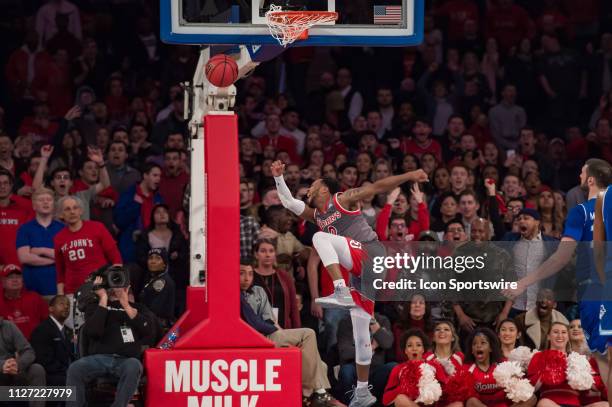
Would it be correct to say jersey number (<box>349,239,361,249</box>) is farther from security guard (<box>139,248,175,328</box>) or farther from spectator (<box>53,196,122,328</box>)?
spectator (<box>53,196,122,328</box>)

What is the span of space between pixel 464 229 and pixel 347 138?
366 cm

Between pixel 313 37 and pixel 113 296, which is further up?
pixel 313 37

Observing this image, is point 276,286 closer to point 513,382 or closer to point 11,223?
point 513,382

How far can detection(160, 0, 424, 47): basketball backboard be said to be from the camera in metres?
12.6

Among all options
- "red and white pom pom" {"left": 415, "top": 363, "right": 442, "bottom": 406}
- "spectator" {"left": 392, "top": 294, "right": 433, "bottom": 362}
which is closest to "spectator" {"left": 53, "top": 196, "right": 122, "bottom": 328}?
"spectator" {"left": 392, "top": 294, "right": 433, "bottom": 362}

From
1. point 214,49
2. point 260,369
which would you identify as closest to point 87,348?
point 260,369

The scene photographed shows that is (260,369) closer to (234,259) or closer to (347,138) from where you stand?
(234,259)

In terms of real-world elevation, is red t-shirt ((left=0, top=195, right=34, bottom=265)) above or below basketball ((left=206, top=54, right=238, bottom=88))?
below

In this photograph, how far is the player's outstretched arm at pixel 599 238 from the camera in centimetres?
1152

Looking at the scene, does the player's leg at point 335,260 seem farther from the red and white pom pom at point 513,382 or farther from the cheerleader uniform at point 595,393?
the cheerleader uniform at point 595,393

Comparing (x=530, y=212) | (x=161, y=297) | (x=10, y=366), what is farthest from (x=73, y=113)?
(x=530, y=212)

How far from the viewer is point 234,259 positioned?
12.6 metres

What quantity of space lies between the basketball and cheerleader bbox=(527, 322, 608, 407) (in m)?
4.11

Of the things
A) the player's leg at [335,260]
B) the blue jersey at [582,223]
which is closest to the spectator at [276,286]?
the player's leg at [335,260]
